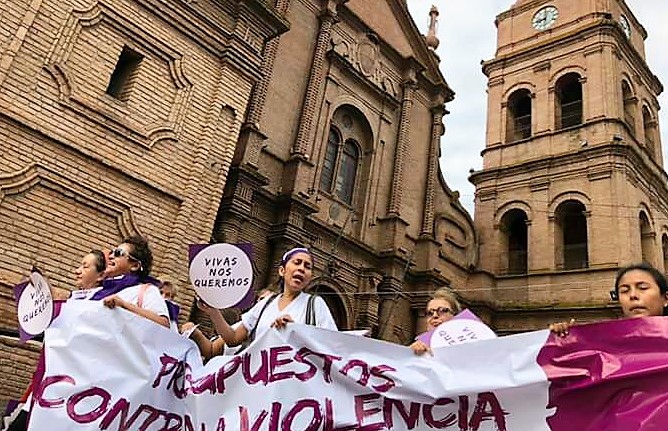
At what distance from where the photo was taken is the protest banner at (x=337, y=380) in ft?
10.9

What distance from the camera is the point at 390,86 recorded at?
60.7 feet

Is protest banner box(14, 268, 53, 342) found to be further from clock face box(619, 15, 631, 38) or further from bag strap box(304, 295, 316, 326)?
clock face box(619, 15, 631, 38)

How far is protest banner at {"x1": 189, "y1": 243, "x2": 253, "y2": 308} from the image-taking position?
12.6ft

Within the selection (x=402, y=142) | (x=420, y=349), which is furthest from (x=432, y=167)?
(x=420, y=349)

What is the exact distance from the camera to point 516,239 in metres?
22.8

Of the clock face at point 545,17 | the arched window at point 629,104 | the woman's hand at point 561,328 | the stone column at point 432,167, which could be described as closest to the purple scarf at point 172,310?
the woman's hand at point 561,328

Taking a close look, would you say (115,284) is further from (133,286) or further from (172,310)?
(172,310)

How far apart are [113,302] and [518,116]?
2357cm

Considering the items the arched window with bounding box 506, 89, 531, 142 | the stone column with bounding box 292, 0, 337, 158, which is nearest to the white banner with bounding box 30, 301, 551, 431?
the stone column with bounding box 292, 0, 337, 158

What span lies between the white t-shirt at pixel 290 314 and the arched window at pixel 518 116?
2132cm

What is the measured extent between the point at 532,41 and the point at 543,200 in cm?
784

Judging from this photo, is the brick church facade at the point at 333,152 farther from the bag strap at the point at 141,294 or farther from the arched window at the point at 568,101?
the bag strap at the point at 141,294

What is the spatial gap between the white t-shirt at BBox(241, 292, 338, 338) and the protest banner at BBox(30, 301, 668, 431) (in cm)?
13

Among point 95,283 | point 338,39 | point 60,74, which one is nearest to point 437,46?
point 338,39
